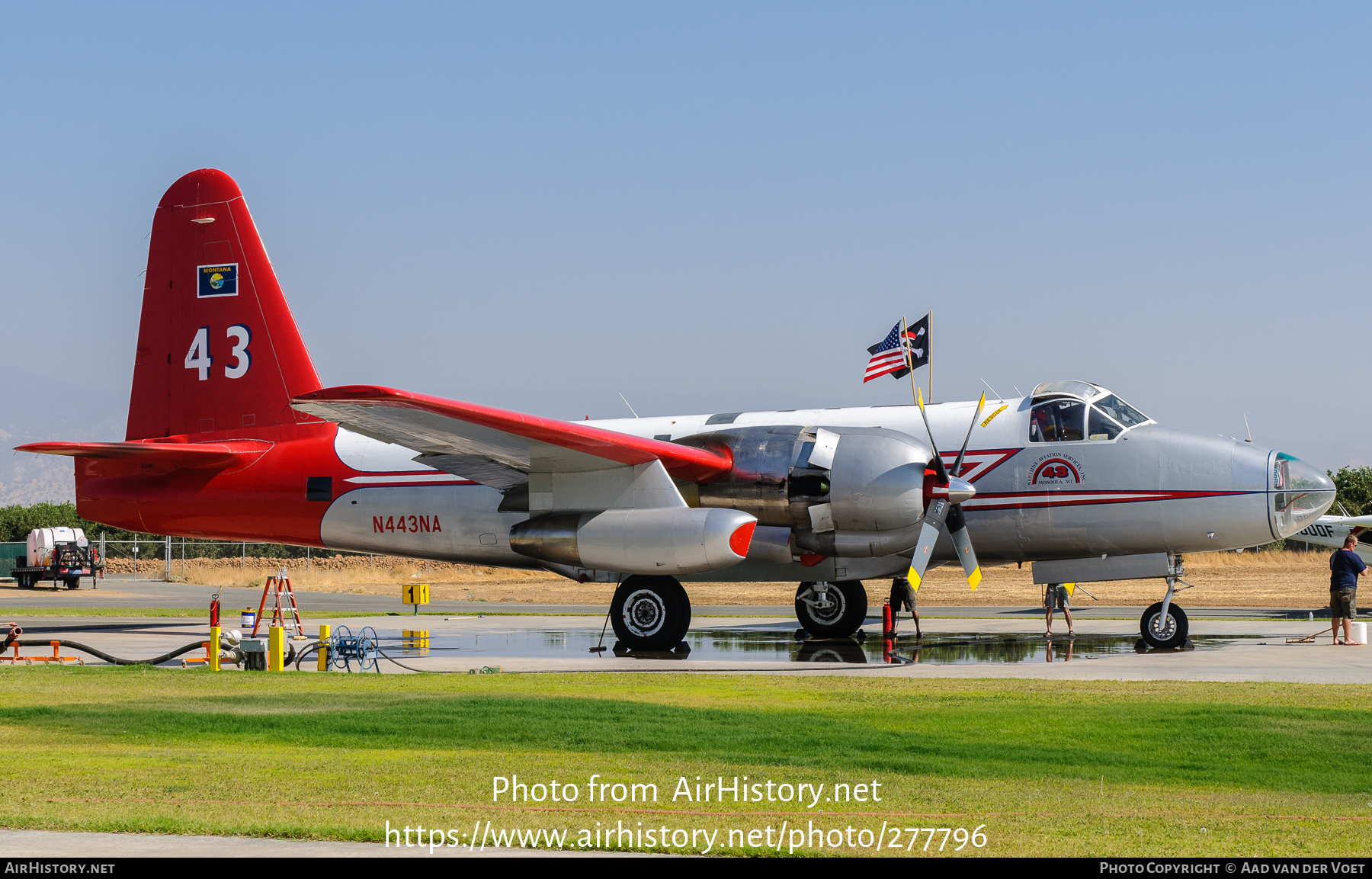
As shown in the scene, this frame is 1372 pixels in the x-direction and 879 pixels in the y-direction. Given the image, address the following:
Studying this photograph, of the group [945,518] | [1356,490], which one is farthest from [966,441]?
[1356,490]

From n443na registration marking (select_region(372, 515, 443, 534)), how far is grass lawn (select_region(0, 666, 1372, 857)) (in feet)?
23.9

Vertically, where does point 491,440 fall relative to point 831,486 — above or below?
above

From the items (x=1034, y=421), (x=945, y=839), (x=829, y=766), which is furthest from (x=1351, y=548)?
(x=945, y=839)

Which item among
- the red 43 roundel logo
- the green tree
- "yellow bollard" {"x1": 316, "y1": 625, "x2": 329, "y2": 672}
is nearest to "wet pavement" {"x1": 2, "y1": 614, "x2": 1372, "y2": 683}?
"yellow bollard" {"x1": 316, "y1": 625, "x2": 329, "y2": 672}

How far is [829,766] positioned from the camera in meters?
9.08

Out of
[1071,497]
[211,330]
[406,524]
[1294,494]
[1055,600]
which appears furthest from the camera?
[211,330]

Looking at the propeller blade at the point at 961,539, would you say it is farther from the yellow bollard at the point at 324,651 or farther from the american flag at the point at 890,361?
the yellow bollard at the point at 324,651

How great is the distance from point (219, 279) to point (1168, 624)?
18411 millimetres

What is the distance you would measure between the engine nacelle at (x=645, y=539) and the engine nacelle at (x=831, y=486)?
2.43ft

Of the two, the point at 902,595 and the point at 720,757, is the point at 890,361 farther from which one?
the point at 720,757

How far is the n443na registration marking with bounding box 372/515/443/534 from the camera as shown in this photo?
22438 mm

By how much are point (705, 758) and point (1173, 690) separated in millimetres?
6489

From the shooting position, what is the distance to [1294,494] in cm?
1947

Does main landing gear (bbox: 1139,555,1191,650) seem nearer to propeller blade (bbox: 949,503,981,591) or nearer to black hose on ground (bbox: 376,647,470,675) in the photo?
propeller blade (bbox: 949,503,981,591)
